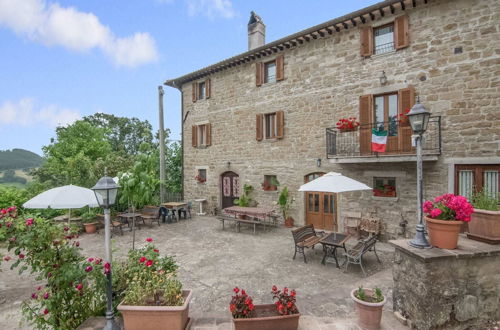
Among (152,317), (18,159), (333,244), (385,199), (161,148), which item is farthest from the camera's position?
(18,159)

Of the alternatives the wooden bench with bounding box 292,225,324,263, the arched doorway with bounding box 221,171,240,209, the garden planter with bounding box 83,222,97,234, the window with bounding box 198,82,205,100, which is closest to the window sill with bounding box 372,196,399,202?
the wooden bench with bounding box 292,225,324,263

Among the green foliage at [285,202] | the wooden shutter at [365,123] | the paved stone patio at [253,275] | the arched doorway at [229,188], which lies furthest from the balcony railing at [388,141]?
the arched doorway at [229,188]

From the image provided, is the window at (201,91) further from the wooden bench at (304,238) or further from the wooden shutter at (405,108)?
the wooden bench at (304,238)

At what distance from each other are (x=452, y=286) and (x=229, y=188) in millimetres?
10917

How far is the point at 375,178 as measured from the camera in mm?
9070

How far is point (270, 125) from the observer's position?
11914mm

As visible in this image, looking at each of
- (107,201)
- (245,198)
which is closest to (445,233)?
(107,201)

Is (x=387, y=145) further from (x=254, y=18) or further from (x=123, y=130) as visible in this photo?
(x=123, y=130)

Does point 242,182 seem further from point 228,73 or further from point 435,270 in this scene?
point 435,270

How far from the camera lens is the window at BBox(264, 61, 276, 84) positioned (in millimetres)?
11828

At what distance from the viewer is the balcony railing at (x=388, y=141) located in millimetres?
7773

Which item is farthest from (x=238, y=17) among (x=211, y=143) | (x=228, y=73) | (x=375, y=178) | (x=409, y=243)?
(x=409, y=243)

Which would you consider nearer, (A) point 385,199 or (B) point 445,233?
(B) point 445,233

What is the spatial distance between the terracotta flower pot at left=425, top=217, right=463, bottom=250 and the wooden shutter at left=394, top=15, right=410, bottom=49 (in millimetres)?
7067
